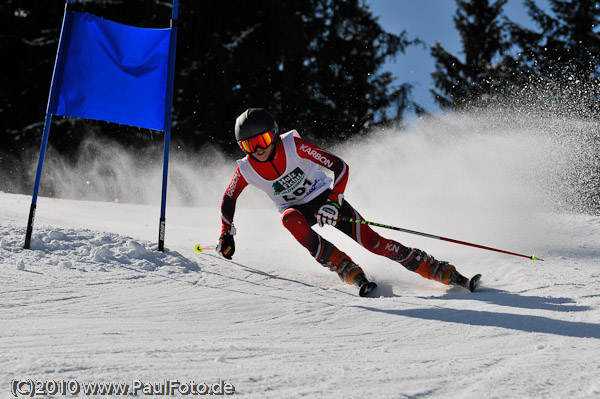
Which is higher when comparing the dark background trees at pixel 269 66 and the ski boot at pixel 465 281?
the dark background trees at pixel 269 66

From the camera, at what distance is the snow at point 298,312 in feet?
6.53

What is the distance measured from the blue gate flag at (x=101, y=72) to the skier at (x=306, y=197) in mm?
956

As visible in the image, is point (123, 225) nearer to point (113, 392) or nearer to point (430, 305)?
point (430, 305)

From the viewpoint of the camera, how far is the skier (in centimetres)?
388

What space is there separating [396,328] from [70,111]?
3.01m

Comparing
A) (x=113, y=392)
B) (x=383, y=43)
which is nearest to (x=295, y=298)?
(x=113, y=392)

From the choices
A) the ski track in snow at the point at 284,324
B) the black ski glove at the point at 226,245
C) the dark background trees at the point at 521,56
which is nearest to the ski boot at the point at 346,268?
the ski track in snow at the point at 284,324

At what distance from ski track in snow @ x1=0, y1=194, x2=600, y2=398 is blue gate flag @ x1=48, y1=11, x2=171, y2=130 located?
0.99 metres

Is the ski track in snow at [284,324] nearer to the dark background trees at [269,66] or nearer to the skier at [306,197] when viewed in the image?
the skier at [306,197]

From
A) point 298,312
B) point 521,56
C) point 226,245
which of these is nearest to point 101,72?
point 226,245

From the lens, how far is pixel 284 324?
285 cm

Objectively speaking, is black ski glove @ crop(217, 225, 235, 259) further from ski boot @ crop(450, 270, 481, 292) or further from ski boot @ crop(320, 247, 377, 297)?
ski boot @ crop(450, 270, 481, 292)

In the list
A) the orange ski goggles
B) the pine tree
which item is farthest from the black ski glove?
the pine tree

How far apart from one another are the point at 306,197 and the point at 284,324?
1576 millimetres
